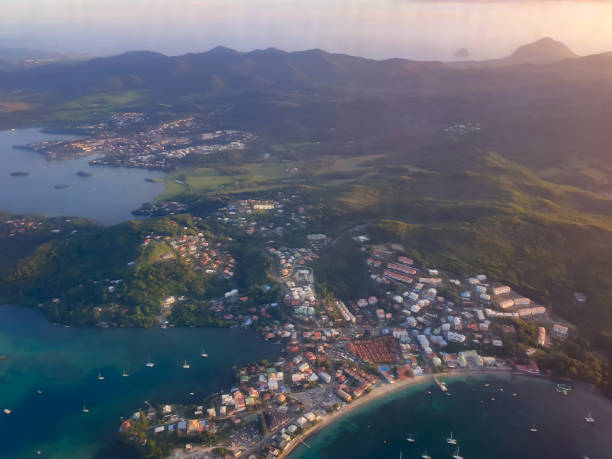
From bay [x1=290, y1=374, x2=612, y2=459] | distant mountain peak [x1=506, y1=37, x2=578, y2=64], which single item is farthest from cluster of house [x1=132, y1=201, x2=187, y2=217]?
distant mountain peak [x1=506, y1=37, x2=578, y2=64]

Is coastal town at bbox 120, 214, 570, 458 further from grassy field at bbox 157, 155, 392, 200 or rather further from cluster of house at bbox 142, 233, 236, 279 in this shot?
grassy field at bbox 157, 155, 392, 200

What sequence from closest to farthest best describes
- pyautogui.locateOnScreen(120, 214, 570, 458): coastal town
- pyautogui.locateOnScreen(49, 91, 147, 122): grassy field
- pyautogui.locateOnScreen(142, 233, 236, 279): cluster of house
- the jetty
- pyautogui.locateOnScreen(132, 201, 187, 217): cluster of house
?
pyautogui.locateOnScreen(120, 214, 570, 458): coastal town → the jetty → pyautogui.locateOnScreen(142, 233, 236, 279): cluster of house → pyautogui.locateOnScreen(132, 201, 187, 217): cluster of house → pyautogui.locateOnScreen(49, 91, 147, 122): grassy field

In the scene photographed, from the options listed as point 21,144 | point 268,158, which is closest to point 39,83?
point 21,144

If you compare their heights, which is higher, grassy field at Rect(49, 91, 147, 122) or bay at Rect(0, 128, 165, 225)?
grassy field at Rect(49, 91, 147, 122)

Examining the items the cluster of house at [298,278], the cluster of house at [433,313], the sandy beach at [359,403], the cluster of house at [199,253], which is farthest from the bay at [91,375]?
the cluster of house at [433,313]

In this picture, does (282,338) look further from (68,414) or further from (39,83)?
(39,83)

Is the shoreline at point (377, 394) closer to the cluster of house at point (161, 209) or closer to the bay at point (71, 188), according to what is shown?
the cluster of house at point (161, 209)
